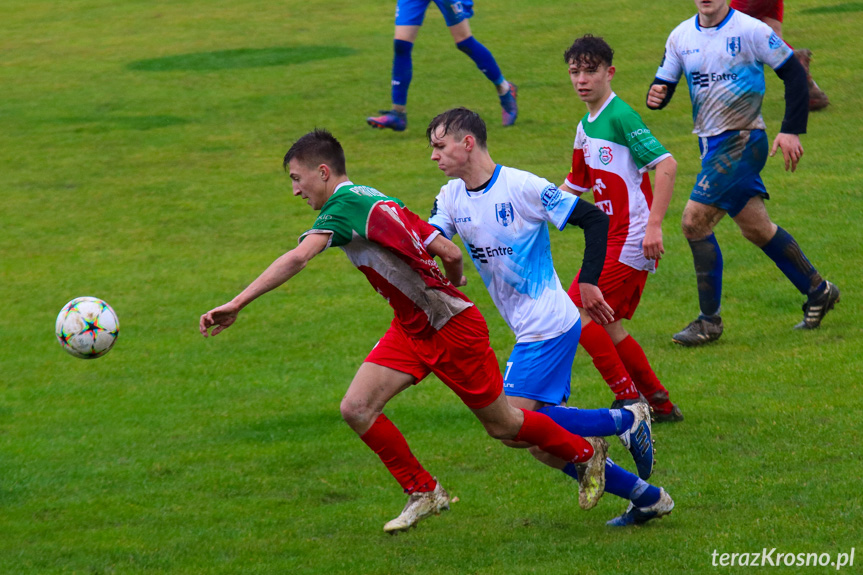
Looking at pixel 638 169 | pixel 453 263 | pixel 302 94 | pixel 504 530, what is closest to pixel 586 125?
pixel 638 169

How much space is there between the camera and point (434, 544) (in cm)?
544

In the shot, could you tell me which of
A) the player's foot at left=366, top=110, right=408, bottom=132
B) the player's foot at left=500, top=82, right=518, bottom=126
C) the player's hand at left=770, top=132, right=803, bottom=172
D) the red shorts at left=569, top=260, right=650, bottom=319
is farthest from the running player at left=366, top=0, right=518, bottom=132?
the red shorts at left=569, top=260, right=650, bottom=319

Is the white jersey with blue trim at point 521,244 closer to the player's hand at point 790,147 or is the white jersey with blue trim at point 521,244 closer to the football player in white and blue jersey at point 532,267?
the football player in white and blue jersey at point 532,267

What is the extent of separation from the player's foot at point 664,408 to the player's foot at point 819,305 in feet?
6.24

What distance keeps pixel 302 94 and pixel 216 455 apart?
421 inches

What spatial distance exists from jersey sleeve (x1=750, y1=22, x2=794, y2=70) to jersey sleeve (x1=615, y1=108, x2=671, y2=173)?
1694mm

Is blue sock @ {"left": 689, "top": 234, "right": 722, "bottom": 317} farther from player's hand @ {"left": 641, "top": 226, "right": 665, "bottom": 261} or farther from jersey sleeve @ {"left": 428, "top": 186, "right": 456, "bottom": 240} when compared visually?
jersey sleeve @ {"left": 428, "top": 186, "right": 456, "bottom": 240}

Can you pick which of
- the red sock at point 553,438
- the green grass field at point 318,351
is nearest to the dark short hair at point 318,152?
the red sock at point 553,438

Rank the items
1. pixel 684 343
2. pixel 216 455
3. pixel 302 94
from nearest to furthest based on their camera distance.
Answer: pixel 216 455
pixel 684 343
pixel 302 94

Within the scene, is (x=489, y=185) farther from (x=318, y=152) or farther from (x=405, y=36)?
(x=405, y=36)

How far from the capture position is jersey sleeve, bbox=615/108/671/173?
20.7 ft

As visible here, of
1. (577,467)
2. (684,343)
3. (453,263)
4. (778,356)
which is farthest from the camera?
(684,343)

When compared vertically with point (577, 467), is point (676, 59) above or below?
above

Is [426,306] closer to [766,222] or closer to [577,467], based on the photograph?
[577,467]
